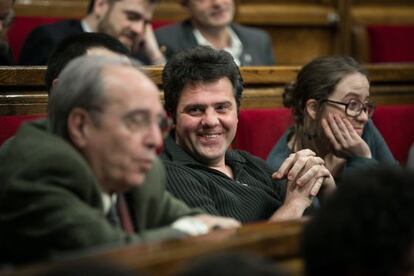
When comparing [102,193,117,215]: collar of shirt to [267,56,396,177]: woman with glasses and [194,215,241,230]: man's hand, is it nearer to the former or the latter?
[194,215,241,230]: man's hand

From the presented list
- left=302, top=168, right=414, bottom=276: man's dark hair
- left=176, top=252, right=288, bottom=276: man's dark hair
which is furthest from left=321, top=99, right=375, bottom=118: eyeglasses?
left=176, top=252, right=288, bottom=276: man's dark hair

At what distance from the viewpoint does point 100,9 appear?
2.52 metres

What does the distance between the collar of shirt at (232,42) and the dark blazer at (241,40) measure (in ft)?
0.04

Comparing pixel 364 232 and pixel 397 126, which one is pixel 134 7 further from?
pixel 364 232

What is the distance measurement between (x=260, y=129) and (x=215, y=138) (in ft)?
1.48

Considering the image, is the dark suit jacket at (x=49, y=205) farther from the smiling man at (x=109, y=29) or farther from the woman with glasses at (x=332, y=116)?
the smiling man at (x=109, y=29)

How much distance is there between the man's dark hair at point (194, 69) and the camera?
170 centimetres

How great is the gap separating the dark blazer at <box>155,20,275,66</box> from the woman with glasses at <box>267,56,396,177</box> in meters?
0.69

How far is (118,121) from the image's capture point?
3.79 feet

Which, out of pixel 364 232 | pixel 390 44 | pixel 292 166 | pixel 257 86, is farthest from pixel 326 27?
pixel 364 232

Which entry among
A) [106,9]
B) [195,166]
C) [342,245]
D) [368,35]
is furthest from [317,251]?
[368,35]

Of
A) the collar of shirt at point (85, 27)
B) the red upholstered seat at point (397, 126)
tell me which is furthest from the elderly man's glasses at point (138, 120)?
the collar of shirt at point (85, 27)

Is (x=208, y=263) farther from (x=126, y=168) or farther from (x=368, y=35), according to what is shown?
(x=368, y=35)

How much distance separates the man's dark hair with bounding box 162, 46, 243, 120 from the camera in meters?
1.70
